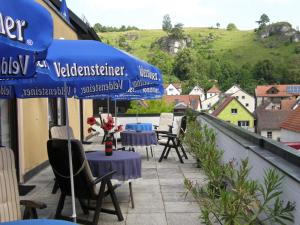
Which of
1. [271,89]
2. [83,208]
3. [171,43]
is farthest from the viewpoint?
[171,43]

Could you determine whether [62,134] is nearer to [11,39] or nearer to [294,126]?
[11,39]

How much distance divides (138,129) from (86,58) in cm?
777

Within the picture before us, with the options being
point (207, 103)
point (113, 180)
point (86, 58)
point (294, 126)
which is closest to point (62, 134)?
point (113, 180)

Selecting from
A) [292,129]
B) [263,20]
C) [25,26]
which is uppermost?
[263,20]

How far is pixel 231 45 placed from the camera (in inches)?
6481

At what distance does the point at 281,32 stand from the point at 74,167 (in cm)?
16663

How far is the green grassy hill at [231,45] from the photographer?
145125 mm

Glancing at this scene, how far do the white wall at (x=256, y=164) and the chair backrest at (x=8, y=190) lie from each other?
231 cm

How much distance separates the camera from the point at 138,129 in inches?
457

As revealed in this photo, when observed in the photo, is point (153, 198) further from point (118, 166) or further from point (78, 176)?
point (78, 176)

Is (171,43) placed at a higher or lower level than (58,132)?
higher

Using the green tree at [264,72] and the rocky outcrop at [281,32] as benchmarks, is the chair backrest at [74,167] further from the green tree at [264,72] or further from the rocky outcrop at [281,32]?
the rocky outcrop at [281,32]

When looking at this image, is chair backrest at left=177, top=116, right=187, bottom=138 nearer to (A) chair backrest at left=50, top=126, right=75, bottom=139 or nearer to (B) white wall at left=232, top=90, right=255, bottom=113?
(A) chair backrest at left=50, top=126, right=75, bottom=139

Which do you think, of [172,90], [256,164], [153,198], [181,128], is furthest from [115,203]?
[172,90]
